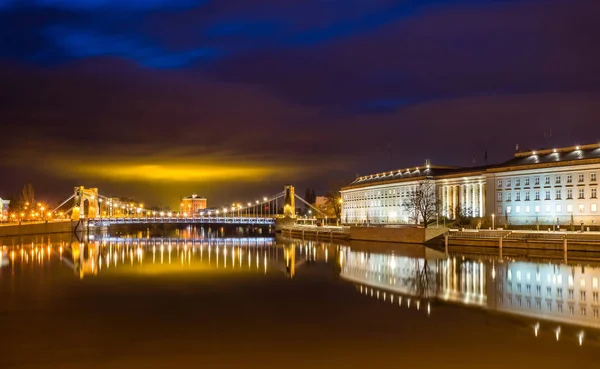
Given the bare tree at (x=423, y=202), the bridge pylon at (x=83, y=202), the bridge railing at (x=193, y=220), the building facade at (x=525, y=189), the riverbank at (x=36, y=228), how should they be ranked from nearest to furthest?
the building facade at (x=525, y=189), the bare tree at (x=423, y=202), the riverbank at (x=36, y=228), the bridge railing at (x=193, y=220), the bridge pylon at (x=83, y=202)

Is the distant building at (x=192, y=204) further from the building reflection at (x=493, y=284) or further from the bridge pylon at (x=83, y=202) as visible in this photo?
the building reflection at (x=493, y=284)

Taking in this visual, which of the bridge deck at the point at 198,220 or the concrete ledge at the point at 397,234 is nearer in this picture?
the concrete ledge at the point at 397,234

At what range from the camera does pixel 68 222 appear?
88.9m

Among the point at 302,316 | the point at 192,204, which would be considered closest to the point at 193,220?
the point at 302,316

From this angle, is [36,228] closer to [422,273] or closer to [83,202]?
[83,202]

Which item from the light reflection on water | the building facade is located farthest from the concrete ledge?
the building facade

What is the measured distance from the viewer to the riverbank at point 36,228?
229 feet

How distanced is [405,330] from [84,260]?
2868 centimetres

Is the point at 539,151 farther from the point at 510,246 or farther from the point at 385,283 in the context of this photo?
the point at 385,283

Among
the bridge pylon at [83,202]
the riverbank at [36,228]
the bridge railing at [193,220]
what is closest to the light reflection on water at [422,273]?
the riverbank at [36,228]

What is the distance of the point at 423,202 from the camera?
66.9 metres

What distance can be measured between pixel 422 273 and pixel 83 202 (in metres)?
82.0

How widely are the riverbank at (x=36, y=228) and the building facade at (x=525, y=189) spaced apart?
44.4 meters

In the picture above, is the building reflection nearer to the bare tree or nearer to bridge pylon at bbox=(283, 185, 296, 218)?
the bare tree
